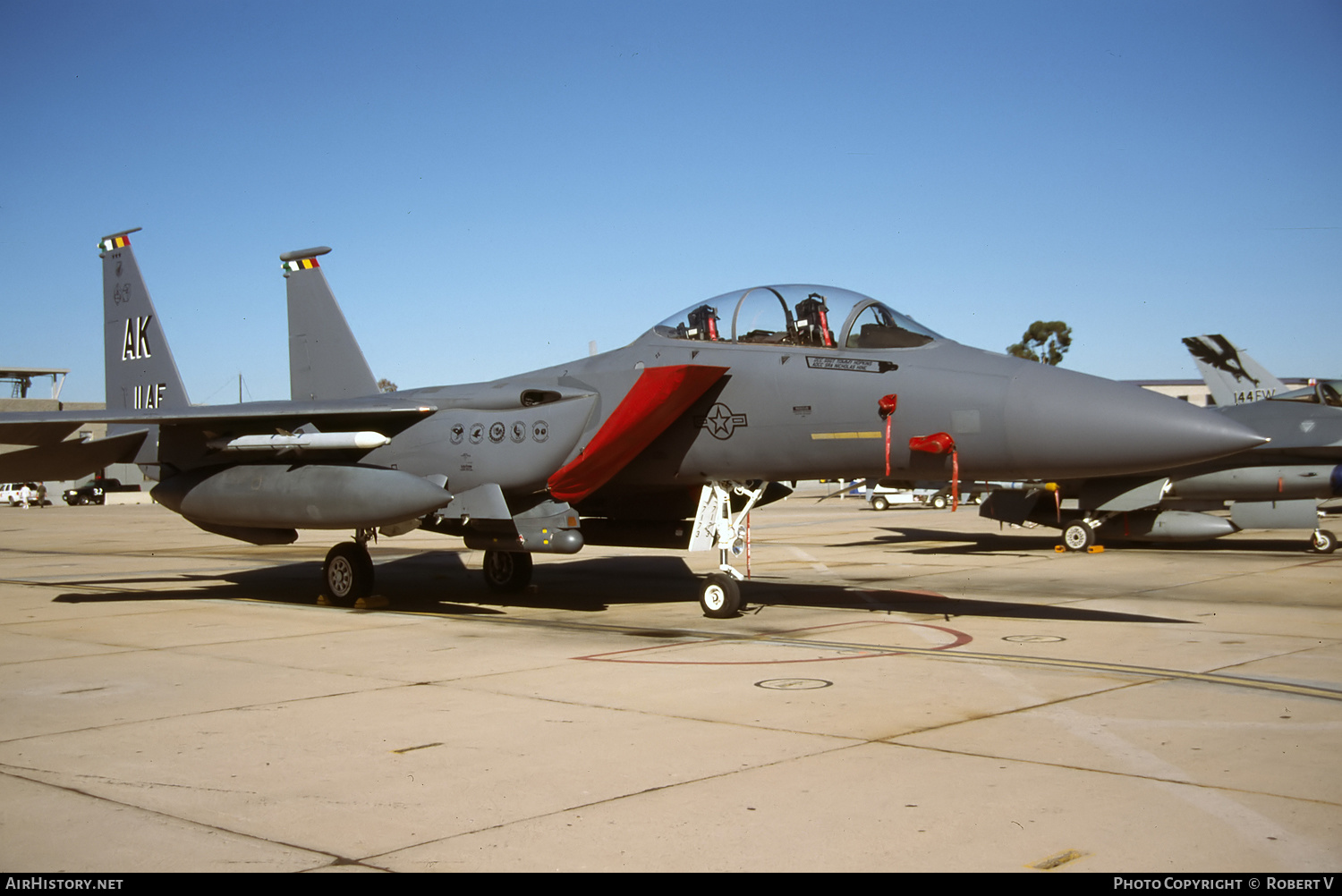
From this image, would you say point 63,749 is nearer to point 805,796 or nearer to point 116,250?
point 805,796

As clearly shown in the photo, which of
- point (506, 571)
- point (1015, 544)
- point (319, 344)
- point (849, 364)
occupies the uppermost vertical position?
point (319, 344)

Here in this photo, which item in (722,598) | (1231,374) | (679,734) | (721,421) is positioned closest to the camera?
(679,734)

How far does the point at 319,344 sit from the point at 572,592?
5205 mm

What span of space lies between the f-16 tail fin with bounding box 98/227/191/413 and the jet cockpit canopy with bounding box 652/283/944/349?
8.16m

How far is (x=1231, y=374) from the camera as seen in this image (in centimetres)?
2383

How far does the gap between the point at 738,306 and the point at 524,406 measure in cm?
258

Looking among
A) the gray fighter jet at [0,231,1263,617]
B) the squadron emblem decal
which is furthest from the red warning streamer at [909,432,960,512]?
the squadron emblem decal

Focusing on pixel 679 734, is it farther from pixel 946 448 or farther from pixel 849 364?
pixel 849 364

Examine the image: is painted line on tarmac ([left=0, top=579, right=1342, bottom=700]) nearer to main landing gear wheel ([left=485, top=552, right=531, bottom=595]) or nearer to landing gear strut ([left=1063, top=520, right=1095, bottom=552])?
main landing gear wheel ([left=485, top=552, right=531, bottom=595])

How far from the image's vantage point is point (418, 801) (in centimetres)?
452

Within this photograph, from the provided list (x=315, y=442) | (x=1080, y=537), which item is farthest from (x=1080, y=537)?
(x=315, y=442)

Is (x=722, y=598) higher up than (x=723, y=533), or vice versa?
(x=723, y=533)

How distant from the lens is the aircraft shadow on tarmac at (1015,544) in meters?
19.9
